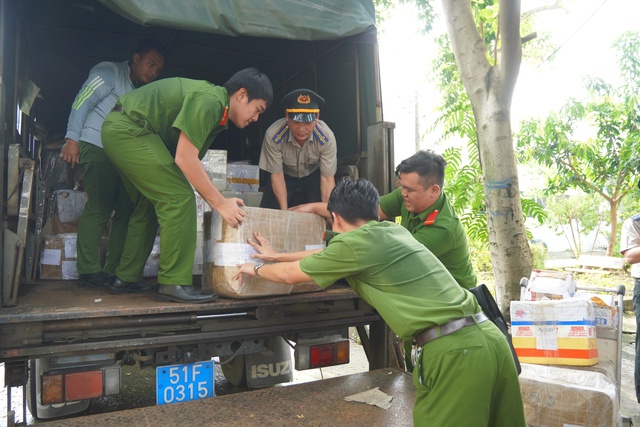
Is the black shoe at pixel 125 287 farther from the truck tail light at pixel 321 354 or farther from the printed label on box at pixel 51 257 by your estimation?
the truck tail light at pixel 321 354

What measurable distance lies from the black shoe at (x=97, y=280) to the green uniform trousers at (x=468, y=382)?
1982 millimetres

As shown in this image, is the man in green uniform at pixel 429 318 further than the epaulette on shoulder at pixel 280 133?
No

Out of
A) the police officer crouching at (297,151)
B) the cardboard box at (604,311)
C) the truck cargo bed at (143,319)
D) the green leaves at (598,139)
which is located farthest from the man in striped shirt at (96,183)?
the green leaves at (598,139)

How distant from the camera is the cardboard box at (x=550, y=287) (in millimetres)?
3348

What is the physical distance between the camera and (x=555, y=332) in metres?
3.15

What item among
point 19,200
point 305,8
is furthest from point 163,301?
point 305,8

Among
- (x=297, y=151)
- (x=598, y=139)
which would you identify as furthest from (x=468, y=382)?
(x=598, y=139)

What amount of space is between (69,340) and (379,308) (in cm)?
131

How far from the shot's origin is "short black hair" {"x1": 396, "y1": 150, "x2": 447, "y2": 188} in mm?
2801

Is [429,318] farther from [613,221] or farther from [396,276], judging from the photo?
[613,221]

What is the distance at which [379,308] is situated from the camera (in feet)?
6.60

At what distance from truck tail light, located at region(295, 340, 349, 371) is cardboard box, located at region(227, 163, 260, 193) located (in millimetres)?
1408

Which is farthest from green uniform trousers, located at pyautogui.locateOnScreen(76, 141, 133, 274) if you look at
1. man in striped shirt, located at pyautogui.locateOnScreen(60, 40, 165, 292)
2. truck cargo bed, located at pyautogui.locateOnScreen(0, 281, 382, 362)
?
truck cargo bed, located at pyautogui.locateOnScreen(0, 281, 382, 362)

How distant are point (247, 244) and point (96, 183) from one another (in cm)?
120
